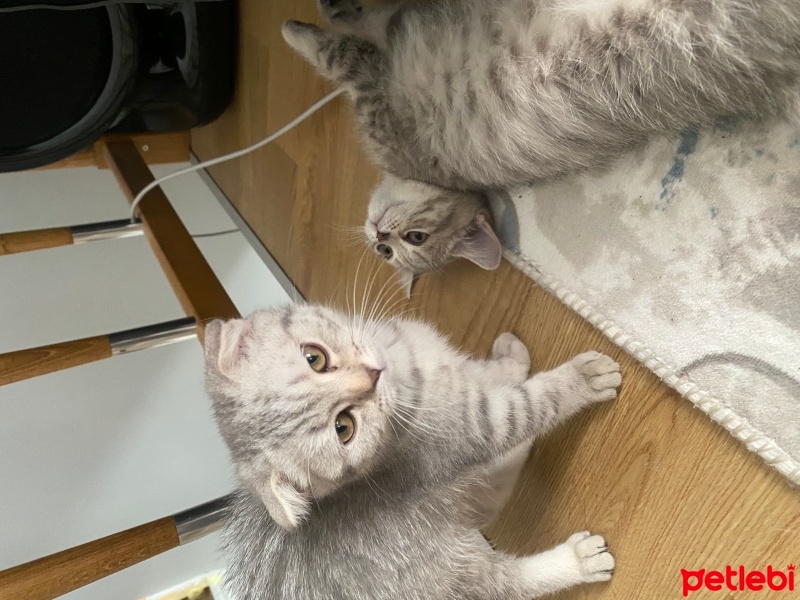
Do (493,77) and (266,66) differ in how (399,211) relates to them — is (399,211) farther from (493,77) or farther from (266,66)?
(266,66)

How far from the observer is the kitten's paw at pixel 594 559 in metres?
0.97

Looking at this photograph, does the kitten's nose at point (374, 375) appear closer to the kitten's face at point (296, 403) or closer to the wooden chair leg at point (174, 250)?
the kitten's face at point (296, 403)

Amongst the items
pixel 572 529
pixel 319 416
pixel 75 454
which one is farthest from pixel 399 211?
pixel 75 454

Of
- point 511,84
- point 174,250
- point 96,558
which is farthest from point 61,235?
point 511,84

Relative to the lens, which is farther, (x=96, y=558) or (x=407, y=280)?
(x=407, y=280)

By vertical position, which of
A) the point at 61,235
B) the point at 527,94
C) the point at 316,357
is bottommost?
the point at 61,235

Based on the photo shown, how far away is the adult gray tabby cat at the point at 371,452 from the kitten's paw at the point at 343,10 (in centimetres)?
61

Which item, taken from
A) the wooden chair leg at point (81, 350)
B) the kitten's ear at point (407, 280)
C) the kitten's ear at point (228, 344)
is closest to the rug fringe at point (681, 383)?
the kitten's ear at point (407, 280)

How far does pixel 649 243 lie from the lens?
87 cm

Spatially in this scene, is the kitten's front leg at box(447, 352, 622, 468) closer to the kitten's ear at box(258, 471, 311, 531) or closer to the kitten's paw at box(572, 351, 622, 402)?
the kitten's paw at box(572, 351, 622, 402)

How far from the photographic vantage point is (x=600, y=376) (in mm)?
940

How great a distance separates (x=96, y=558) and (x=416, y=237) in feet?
2.91

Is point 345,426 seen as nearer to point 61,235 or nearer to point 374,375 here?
point 374,375

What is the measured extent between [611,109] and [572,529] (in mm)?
754
